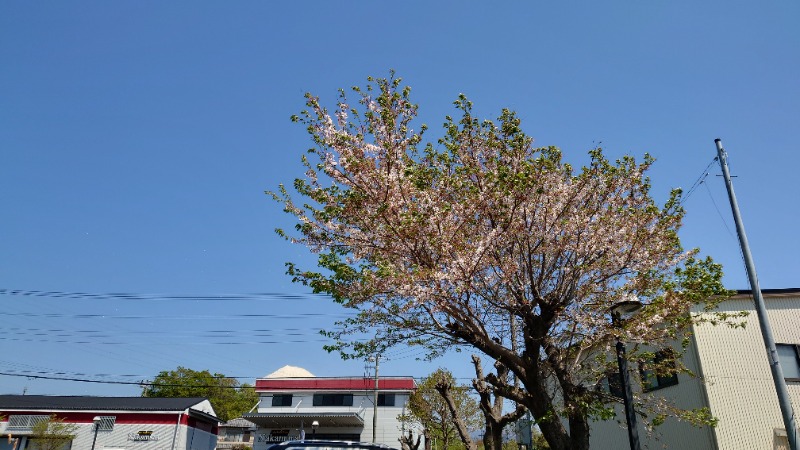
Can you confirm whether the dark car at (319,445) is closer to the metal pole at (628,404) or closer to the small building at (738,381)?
the metal pole at (628,404)

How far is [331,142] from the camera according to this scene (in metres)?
12.0

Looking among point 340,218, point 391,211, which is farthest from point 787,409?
point 340,218

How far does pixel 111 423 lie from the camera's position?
35500 millimetres

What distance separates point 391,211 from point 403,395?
3927 cm

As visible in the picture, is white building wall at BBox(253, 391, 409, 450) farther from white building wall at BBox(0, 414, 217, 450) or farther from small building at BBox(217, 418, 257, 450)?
small building at BBox(217, 418, 257, 450)

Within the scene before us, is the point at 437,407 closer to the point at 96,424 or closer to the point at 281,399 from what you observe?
the point at 281,399

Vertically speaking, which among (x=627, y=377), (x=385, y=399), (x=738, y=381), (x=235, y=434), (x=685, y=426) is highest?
(x=385, y=399)

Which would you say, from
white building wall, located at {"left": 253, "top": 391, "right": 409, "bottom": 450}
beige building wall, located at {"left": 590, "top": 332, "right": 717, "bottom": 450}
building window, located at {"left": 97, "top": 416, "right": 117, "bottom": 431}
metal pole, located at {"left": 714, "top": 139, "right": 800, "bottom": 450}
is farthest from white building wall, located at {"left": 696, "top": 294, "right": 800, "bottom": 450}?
building window, located at {"left": 97, "top": 416, "right": 117, "bottom": 431}

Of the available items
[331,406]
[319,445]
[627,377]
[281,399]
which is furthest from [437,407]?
[319,445]

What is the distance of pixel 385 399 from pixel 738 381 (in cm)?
3455

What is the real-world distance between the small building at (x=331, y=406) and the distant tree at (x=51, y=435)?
1396 cm

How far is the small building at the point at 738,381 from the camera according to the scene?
54.4 feet

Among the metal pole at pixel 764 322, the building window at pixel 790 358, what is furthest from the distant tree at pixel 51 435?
the building window at pixel 790 358

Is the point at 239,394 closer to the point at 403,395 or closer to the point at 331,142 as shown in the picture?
the point at 403,395
